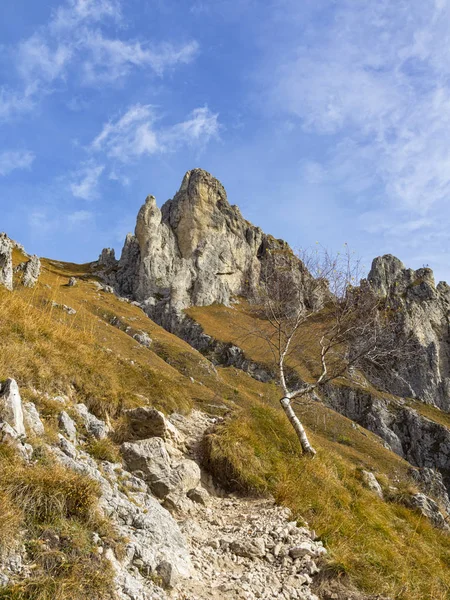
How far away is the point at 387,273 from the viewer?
144250 mm

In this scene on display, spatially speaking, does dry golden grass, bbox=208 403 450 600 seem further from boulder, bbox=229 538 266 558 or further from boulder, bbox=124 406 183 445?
boulder, bbox=124 406 183 445

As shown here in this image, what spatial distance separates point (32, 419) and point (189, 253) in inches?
4482

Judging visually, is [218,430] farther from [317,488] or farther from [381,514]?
[381,514]

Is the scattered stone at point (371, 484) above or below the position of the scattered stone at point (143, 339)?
below

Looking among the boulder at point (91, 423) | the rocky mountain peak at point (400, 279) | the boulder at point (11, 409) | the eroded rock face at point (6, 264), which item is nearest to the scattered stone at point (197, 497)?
the boulder at point (91, 423)

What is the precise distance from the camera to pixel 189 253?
119 metres

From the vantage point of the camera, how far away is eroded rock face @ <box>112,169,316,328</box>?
10938cm

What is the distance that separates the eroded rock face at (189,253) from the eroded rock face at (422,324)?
4225cm

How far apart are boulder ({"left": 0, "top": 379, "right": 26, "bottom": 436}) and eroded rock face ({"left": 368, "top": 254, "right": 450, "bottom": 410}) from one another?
82.1 m

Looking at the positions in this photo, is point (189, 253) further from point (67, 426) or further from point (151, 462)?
point (67, 426)

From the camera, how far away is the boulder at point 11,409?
6.09 metres

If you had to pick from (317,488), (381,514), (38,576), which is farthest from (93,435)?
(381,514)

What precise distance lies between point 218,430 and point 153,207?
118119 mm

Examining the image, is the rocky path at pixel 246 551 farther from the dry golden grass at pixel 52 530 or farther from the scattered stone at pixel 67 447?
the scattered stone at pixel 67 447
